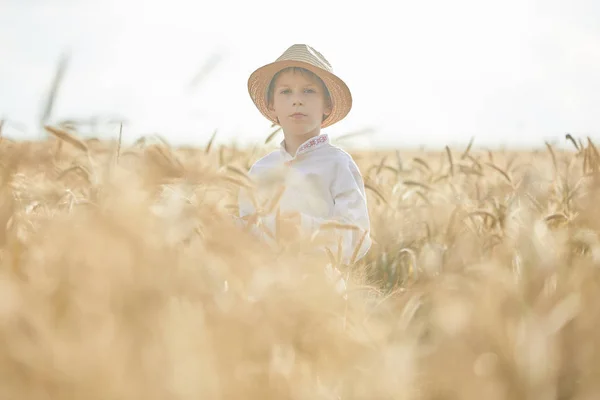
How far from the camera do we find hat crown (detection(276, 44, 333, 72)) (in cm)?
167

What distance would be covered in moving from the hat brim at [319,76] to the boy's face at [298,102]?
1.3 inches

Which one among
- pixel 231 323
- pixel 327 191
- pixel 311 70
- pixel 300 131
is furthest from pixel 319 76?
pixel 231 323

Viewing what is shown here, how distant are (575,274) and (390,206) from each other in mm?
1319

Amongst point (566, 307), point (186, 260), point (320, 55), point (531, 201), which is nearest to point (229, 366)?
point (186, 260)

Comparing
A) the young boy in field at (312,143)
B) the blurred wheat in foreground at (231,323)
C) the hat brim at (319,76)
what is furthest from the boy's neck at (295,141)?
the blurred wheat in foreground at (231,323)

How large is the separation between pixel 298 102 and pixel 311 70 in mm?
102

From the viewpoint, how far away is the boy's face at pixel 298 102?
1.67 m

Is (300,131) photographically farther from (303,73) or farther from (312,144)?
(303,73)

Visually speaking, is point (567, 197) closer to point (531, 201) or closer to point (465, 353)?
point (531, 201)

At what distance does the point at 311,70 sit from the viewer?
170 centimetres

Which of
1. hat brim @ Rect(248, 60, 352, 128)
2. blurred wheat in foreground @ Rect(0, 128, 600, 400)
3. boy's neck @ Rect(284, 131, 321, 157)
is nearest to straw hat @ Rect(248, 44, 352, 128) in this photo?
hat brim @ Rect(248, 60, 352, 128)

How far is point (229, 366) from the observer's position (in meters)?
0.46

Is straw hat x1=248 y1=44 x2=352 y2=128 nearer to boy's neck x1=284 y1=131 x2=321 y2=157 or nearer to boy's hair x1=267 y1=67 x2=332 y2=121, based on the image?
boy's hair x1=267 y1=67 x2=332 y2=121

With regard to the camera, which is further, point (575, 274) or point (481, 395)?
point (575, 274)
